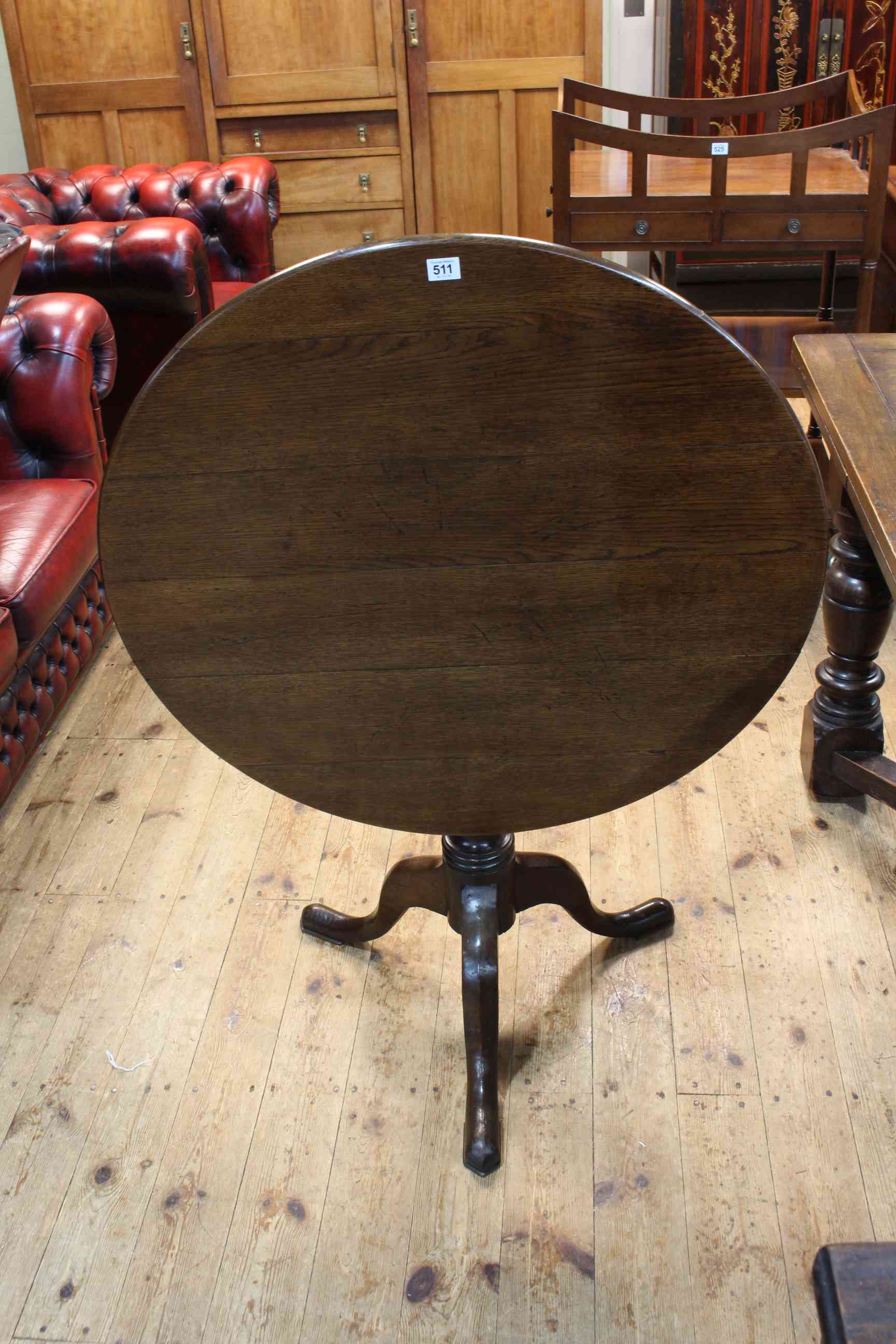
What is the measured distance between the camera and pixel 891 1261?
0.58 m

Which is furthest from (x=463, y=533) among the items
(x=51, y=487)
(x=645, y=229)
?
(x=645, y=229)

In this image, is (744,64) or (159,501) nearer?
(159,501)

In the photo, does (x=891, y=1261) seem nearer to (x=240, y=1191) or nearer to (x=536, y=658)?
(x=536, y=658)

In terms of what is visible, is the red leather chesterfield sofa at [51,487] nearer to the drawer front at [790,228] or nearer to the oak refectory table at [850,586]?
the oak refectory table at [850,586]

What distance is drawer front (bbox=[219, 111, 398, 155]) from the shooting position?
4.85m

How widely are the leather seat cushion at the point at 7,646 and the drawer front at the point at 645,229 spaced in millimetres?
1674

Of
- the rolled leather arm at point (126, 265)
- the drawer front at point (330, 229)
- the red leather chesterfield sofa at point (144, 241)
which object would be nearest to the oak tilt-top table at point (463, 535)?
the red leather chesterfield sofa at point (144, 241)

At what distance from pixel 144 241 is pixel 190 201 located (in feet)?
3.62

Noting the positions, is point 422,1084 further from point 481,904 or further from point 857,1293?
point 857,1293

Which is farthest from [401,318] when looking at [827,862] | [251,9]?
[251,9]

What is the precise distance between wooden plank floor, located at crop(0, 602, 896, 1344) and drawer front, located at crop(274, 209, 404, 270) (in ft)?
11.9

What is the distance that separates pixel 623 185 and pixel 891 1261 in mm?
2909

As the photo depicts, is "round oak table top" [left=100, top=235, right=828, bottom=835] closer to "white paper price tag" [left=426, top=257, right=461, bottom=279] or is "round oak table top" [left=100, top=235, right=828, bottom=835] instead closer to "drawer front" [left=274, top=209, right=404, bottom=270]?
"white paper price tag" [left=426, top=257, right=461, bottom=279]

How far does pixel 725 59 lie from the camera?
4129 mm
